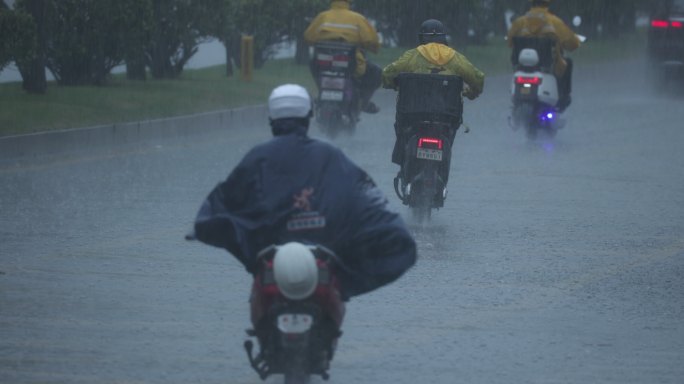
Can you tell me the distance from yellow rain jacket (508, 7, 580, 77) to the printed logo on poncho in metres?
12.5

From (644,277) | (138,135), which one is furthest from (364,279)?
(138,135)

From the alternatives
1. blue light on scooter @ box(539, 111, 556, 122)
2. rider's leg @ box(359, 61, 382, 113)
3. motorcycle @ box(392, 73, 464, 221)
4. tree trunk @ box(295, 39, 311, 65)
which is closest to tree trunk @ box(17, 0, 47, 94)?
rider's leg @ box(359, 61, 382, 113)

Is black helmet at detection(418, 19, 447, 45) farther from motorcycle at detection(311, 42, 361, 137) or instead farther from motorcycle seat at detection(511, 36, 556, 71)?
motorcycle seat at detection(511, 36, 556, 71)

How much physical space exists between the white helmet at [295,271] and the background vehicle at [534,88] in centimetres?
1217

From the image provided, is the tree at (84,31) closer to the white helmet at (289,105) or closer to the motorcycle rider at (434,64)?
the motorcycle rider at (434,64)

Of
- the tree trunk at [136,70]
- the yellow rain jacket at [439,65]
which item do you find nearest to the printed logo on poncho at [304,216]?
the yellow rain jacket at [439,65]

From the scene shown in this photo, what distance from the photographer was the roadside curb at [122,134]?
15328mm

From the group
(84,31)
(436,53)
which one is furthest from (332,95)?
(436,53)

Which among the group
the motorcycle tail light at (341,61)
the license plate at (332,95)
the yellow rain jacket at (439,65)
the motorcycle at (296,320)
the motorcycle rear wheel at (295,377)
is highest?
the yellow rain jacket at (439,65)

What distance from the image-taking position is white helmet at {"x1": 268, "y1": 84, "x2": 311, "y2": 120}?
18.8 ft

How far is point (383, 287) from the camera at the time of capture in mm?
8438

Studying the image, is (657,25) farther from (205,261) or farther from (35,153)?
(205,261)

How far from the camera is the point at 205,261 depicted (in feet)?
30.7

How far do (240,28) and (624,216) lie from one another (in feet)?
50.9
